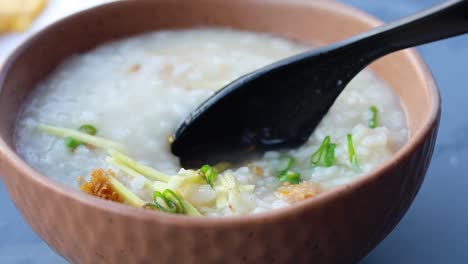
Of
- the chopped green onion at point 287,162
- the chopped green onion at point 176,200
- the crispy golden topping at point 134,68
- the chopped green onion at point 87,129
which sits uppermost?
the crispy golden topping at point 134,68

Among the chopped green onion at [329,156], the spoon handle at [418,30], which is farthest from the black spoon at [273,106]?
the chopped green onion at [329,156]

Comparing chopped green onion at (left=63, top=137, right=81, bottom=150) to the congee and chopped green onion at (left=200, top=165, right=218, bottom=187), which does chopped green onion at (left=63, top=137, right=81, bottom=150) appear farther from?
chopped green onion at (left=200, top=165, right=218, bottom=187)

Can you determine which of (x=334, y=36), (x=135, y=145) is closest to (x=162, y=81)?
(x=135, y=145)

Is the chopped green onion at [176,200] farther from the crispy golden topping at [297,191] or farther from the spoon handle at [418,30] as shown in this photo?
the spoon handle at [418,30]

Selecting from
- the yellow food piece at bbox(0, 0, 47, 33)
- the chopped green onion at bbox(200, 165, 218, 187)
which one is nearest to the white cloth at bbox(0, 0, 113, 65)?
the yellow food piece at bbox(0, 0, 47, 33)

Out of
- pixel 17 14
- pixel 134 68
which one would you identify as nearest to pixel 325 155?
pixel 134 68

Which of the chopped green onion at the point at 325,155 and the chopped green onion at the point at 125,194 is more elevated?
the chopped green onion at the point at 325,155

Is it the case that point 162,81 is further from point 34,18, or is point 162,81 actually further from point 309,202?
point 34,18

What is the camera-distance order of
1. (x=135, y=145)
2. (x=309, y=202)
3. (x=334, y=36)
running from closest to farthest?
(x=309, y=202) → (x=135, y=145) → (x=334, y=36)
